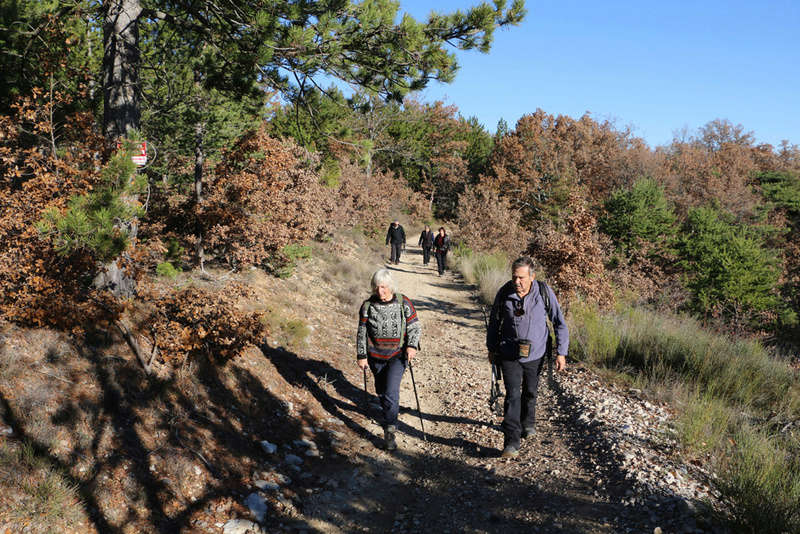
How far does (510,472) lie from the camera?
14.1 ft

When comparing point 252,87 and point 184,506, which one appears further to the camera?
point 252,87

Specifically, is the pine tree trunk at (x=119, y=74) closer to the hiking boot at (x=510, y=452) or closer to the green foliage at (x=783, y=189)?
the hiking boot at (x=510, y=452)

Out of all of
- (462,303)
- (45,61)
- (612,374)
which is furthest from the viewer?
(462,303)

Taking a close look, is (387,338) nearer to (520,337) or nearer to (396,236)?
(520,337)

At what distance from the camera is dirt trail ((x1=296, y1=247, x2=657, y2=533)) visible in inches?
141

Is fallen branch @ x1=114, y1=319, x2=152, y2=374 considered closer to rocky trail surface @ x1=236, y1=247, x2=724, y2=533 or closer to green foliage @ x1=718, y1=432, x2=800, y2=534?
rocky trail surface @ x1=236, y1=247, x2=724, y2=533

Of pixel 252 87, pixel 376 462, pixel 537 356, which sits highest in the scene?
pixel 252 87

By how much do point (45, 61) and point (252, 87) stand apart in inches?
93.6

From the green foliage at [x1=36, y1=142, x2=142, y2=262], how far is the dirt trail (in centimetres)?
269

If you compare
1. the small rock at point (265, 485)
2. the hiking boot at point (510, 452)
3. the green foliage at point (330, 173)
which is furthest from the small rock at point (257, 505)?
the green foliage at point (330, 173)

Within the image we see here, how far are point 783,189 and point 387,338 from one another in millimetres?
36976

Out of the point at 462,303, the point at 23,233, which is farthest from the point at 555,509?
the point at 462,303

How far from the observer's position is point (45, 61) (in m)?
4.95

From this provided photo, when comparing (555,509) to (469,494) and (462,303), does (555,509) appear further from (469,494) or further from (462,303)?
(462,303)
